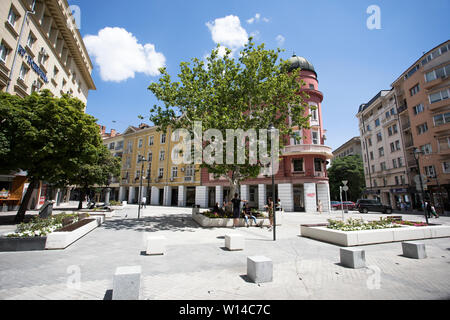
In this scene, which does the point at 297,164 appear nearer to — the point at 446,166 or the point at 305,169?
the point at 305,169

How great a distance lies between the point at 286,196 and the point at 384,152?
2814 cm

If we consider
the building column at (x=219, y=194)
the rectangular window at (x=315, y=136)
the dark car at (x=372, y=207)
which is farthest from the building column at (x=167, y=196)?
the dark car at (x=372, y=207)

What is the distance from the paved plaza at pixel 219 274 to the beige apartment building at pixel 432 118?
97.2ft

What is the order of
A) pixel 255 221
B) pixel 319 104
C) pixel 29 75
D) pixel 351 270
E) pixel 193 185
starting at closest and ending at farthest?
pixel 351 270
pixel 255 221
pixel 29 75
pixel 319 104
pixel 193 185

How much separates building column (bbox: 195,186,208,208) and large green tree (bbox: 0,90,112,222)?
2367 cm

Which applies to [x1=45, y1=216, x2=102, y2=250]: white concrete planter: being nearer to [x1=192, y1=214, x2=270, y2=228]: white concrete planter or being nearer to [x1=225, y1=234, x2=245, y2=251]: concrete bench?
[x1=225, y1=234, x2=245, y2=251]: concrete bench

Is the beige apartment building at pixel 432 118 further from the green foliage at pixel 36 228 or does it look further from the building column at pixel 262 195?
the green foliage at pixel 36 228

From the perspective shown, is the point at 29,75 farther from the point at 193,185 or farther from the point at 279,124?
the point at 193,185

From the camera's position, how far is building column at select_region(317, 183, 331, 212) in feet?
93.6

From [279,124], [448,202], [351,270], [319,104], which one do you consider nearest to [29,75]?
[279,124]

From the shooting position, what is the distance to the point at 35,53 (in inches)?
768

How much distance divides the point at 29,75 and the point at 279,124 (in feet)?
71.1

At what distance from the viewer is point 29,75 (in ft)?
61.6

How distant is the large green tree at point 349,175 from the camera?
49844 mm
